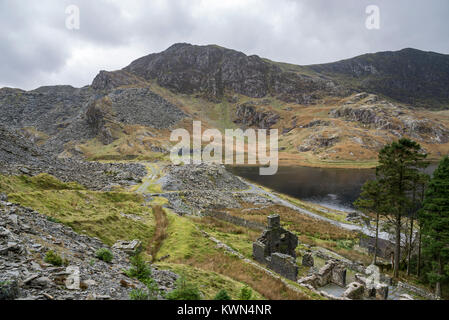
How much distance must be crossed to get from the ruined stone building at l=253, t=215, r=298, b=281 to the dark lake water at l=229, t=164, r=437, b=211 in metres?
50.2

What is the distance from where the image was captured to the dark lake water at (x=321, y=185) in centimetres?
7669

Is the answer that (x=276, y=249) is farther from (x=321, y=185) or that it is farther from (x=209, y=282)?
(x=321, y=185)

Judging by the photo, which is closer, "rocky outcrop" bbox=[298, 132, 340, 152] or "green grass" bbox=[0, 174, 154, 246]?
"green grass" bbox=[0, 174, 154, 246]

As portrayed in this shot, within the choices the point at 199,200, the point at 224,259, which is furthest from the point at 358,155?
the point at 224,259

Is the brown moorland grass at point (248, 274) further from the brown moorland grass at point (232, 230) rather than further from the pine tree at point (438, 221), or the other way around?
the pine tree at point (438, 221)

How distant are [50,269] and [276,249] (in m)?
20.8

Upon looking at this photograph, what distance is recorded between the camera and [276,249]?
81.7 ft

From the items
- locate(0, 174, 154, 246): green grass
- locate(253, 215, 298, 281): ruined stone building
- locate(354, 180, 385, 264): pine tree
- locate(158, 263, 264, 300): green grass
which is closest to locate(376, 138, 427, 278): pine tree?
locate(354, 180, 385, 264): pine tree

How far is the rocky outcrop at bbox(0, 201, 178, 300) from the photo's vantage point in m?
7.63

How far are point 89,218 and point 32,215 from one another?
493cm

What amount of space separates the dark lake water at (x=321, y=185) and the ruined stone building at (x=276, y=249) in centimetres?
5023

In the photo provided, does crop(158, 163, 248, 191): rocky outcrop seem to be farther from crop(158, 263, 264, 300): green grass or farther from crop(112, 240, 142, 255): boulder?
crop(158, 263, 264, 300): green grass

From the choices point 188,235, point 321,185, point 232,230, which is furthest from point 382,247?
point 321,185
